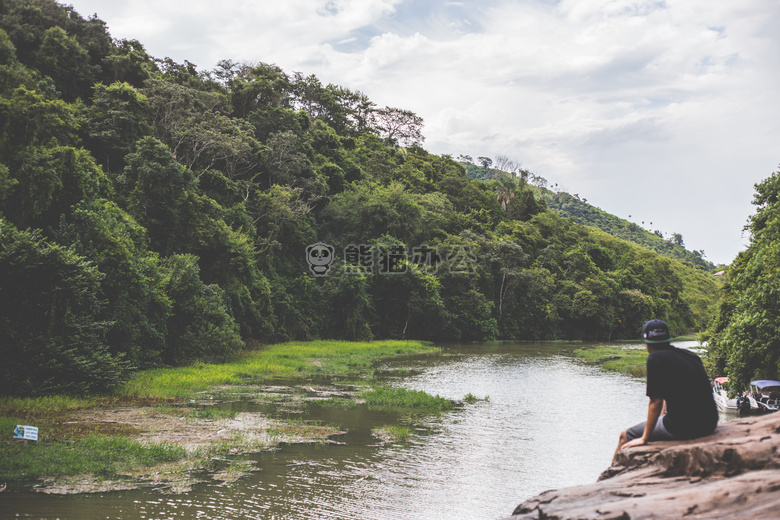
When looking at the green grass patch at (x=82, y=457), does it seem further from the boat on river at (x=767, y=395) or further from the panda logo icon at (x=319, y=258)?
the panda logo icon at (x=319, y=258)

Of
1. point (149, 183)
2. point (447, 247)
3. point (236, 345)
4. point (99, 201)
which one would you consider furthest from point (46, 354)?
point (447, 247)

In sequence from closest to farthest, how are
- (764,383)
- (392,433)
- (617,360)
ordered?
(392,433) → (764,383) → (617,360)

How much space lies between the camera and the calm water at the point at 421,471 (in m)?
8.92

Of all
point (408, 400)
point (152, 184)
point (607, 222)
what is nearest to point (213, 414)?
point (408, 400)

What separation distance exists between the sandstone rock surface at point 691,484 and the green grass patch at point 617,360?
2800cm

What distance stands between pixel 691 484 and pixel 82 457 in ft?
34.2

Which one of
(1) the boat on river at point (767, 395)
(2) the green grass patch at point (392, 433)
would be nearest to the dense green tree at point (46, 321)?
(2) the green grass patch at point (392, 433)

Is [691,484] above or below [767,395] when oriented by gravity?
above

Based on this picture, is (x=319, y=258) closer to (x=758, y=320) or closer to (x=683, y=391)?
(x=758, y=320)

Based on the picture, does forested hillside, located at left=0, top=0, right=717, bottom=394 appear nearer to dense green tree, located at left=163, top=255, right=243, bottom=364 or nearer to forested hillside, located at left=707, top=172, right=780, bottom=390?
dense green tree, located at left=163, top=255, right=243, bottom=364

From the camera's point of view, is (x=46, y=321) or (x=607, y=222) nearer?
(x=46, y=321)

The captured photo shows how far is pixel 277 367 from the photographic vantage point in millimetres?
26859

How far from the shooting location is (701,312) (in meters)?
79.0

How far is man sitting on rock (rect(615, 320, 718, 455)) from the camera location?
518 cm
